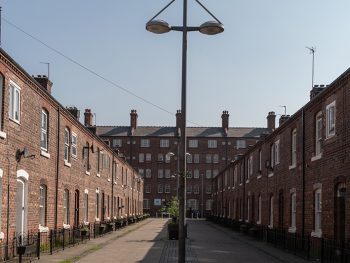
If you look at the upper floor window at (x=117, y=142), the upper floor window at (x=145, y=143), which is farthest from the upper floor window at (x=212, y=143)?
the upper floor window at (x=117, y=142)

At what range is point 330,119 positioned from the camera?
21.4 meters

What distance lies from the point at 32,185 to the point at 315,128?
11205 millimetres

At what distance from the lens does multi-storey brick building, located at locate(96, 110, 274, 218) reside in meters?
105

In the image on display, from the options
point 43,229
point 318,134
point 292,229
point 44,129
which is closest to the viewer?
point 318,134

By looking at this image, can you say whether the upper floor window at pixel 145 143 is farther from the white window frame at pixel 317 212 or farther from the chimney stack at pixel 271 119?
the white window frame at pixel 317 212

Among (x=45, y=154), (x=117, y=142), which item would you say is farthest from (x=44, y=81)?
(x=117, y=142)

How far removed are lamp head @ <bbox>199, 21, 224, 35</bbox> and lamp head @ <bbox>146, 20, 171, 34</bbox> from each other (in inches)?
30.7

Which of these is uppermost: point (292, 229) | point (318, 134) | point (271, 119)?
point (271, 119)

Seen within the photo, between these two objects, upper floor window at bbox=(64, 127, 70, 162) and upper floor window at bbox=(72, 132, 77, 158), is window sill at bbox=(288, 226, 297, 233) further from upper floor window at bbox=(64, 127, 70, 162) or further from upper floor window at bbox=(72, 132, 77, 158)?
upper floor window at bbox=(72, 132, 77, 158)

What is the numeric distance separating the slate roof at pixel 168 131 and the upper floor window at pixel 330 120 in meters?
85.3

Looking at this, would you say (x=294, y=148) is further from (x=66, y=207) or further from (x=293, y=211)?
(x=66, y=207)

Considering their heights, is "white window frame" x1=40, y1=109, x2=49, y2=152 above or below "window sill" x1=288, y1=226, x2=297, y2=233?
above

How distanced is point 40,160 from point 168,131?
85139 mm

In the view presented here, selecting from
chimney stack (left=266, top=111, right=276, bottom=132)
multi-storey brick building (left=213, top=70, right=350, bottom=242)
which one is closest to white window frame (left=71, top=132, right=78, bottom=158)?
multi-storey brick building (left=213, top=70, right=350, bottom=242)
